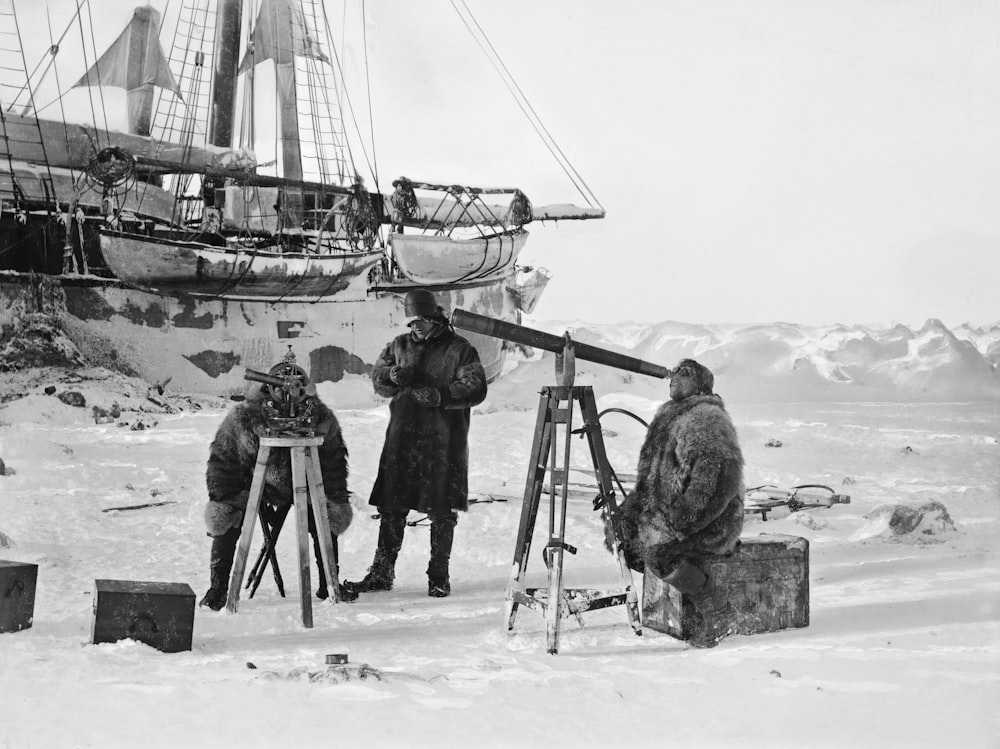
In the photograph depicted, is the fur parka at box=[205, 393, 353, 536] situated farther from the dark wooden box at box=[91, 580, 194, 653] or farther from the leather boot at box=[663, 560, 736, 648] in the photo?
the leather boot at box=[663, 560, 736, 648]

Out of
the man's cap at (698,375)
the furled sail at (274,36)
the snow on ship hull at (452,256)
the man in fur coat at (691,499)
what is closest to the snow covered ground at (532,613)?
the man in fur coat at (691,499)

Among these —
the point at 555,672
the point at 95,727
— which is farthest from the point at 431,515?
the point at 95,727

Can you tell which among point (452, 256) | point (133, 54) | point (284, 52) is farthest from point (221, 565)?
point (284, 52)

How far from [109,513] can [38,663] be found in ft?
7.05

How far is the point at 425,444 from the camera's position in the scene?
402 centimetres

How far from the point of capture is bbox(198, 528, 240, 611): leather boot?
361cm

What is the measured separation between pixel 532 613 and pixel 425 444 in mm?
840

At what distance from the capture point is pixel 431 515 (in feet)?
13.1

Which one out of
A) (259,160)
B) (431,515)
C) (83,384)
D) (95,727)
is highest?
(259,160)

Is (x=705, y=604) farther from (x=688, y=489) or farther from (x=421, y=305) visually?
(x=421, y=305)

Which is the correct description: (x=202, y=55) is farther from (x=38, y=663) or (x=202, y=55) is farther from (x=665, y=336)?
(x=38, y=663)

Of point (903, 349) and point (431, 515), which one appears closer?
point (431, 515)

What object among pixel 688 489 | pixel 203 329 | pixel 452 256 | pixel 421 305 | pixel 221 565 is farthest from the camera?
pixel 452 256

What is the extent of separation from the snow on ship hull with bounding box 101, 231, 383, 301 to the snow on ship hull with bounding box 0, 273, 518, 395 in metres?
0.09
